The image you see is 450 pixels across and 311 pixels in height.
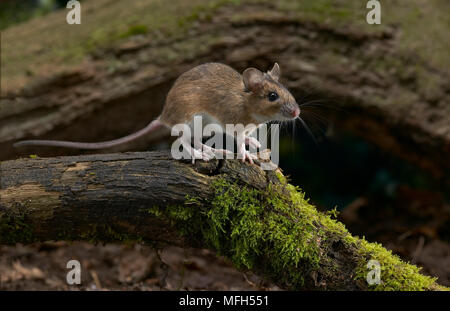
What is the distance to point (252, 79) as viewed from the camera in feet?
11.5

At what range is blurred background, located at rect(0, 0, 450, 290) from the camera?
18.0 ft

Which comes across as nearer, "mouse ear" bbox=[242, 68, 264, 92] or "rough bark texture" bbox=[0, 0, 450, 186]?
"mouse ear" bbox=[242, 68, 264, 92]

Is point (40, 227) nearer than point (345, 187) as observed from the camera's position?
Yes

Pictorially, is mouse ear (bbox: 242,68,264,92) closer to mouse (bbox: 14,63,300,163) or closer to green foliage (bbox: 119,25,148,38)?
mouse (bbox: 14,63,300,163)

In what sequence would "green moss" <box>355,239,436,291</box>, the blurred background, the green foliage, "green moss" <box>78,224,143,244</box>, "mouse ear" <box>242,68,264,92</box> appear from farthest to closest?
the green foliage, the blurred background, "mouse ear" <box>242,68,264,92</box>, "green moss" <box>78,224,143,244</box>, "green moss" <box>355,239,436,291</box>

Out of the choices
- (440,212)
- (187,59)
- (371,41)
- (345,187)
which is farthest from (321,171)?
(187,59)

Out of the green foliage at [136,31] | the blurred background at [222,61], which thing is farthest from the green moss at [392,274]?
the green foliage at [136,31]

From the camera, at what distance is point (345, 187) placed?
24.2 feet

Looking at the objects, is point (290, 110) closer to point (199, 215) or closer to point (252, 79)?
point (252, 79)

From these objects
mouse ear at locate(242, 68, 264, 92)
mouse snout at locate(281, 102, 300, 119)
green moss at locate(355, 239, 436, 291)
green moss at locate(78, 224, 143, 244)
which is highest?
mouse ear at locate(242, 68, 264, 92)

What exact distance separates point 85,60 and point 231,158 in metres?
3.14

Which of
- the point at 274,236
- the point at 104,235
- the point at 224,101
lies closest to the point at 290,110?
the point at 224,101

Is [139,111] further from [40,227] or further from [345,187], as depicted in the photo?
[345,187]

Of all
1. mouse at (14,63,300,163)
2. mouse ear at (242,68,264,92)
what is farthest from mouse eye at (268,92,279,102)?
mouse ear at (242,68,264,92)
